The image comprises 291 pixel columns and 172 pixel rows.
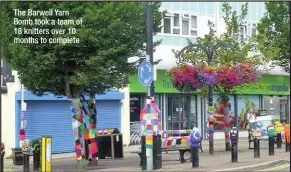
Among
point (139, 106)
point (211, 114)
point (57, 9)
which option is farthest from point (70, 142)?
point (57, 9)

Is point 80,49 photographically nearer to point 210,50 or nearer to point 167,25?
point 210,50

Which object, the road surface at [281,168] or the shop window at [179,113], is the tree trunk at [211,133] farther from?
the shop window at [179,113]

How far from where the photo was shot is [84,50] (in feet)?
61.8

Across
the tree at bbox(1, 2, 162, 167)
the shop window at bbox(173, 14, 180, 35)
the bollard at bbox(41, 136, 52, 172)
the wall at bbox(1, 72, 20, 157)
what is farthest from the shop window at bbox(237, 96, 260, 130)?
the bollard at bbox(41, 136, 52, 172)

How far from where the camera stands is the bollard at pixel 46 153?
17.6m

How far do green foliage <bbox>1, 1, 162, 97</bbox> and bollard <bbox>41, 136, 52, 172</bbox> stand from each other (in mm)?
2144

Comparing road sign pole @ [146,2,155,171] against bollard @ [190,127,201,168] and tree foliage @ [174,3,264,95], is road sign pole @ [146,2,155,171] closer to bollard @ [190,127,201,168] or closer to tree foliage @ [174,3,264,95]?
bollard @ [190,127,201,168]

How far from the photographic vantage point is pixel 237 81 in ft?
77.6

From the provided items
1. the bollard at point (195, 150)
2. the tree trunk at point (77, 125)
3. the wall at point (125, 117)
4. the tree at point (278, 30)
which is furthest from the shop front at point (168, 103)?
the bollard at point (195, 150)

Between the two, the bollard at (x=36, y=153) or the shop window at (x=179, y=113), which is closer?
the bollard at (x=36, y=153)

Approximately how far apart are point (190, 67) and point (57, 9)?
24.7 feet

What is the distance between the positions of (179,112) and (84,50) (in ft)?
60.8

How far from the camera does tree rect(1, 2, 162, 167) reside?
59.9ft

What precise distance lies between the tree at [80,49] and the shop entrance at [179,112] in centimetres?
1598
